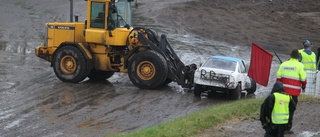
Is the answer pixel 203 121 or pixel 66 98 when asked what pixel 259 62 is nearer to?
pixel 203 121

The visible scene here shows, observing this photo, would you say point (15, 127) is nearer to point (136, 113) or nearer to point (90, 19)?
point (136, 113)

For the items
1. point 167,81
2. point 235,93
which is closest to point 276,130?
point 235,93

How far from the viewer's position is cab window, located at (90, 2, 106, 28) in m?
22.8

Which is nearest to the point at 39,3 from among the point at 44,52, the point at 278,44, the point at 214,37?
the point at 214,37

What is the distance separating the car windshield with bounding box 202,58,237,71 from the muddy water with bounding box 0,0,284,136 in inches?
43.3

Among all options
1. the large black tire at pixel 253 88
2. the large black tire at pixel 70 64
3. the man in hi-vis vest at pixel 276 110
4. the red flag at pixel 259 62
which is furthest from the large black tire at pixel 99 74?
the man in hi-vis vest at pixel 276 110

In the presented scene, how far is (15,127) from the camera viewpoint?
1661 centimetres

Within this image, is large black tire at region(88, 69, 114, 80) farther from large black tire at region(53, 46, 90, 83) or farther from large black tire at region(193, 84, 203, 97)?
large black tire at region(193, 84, 203, 97)

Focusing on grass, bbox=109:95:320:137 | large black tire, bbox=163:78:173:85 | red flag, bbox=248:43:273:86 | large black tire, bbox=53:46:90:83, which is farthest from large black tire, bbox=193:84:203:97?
large black tire, bbox=53:46:90:83

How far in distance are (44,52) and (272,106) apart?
1377 centimetres

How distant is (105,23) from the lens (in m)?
22.8

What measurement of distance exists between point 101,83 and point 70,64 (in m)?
1.27

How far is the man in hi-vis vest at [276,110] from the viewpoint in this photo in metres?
11.6

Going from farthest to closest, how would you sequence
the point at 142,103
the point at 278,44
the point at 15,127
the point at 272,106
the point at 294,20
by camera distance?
the point at 294,20
the point at 278,44
the point at 142,103
the point at 15,127
the point at 272,106
